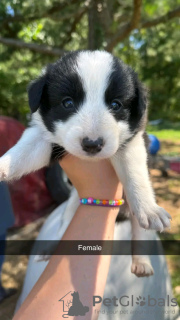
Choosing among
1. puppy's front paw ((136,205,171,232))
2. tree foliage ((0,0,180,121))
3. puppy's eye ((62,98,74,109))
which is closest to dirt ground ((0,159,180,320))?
puppy's front paw ((136,205,171,232))

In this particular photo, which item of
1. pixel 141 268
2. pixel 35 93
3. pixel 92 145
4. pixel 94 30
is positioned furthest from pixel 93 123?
pixel 94 30

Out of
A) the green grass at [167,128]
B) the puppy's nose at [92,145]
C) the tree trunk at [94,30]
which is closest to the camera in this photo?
the puppy's nose at [92,145]

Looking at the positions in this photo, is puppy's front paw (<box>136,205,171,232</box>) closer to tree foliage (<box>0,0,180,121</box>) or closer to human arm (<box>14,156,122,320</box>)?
human arm (<box>14,156,122,320</box>)

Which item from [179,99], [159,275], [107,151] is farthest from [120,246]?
[179,99]

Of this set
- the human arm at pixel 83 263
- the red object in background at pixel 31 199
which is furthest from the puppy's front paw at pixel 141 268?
the red object in background at pixel 31 199

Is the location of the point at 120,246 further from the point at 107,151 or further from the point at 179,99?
the point at 179,99

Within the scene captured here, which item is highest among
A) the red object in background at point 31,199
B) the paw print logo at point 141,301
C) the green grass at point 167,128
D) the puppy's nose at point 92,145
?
the puppy's nose at point 92,145

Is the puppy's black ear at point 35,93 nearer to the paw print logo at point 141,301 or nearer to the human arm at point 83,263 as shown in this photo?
the human arm at point 83,263
